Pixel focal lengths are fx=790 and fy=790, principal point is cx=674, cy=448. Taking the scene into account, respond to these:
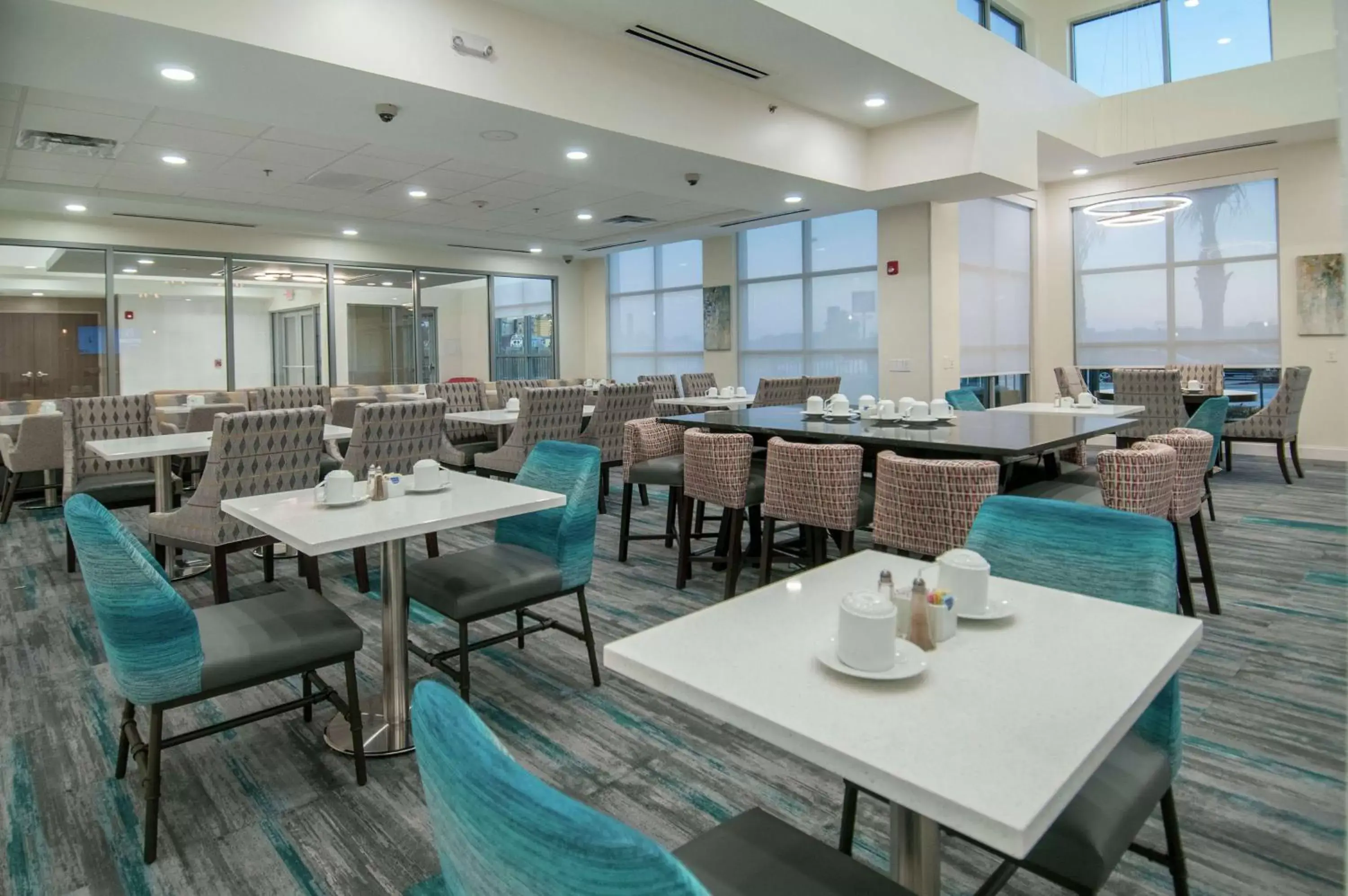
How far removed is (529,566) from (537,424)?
2.99 m

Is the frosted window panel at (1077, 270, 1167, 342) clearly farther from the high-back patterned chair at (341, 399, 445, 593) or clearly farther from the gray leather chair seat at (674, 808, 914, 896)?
the gray leather chair seat at (674, 808, 914, 896)

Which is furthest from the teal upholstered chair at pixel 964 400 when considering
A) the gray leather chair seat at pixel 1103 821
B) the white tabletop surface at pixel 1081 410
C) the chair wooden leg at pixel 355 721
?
the chair wooden leg at pixel 355 721

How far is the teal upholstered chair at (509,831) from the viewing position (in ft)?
2.10

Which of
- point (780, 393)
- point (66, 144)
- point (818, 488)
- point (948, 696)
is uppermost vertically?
point (66, 144)

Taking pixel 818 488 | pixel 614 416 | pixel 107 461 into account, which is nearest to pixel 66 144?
pixel 107 461

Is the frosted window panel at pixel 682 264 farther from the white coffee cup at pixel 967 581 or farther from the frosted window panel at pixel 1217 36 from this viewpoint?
the white coffee cup at pixel 967 581

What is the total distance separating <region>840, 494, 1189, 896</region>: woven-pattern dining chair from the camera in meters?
1.27

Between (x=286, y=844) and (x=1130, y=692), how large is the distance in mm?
2066

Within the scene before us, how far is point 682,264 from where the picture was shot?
1175 cm

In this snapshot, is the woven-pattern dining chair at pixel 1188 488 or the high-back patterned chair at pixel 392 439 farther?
the high-back patterned chair at pixel 392 439

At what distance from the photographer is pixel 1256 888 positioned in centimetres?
185

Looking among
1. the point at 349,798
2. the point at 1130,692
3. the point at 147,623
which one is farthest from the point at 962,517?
the point at 147,623

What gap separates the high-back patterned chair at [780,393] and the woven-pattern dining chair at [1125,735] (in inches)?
190

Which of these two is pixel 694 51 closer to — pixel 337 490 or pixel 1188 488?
pixel 1188 488
